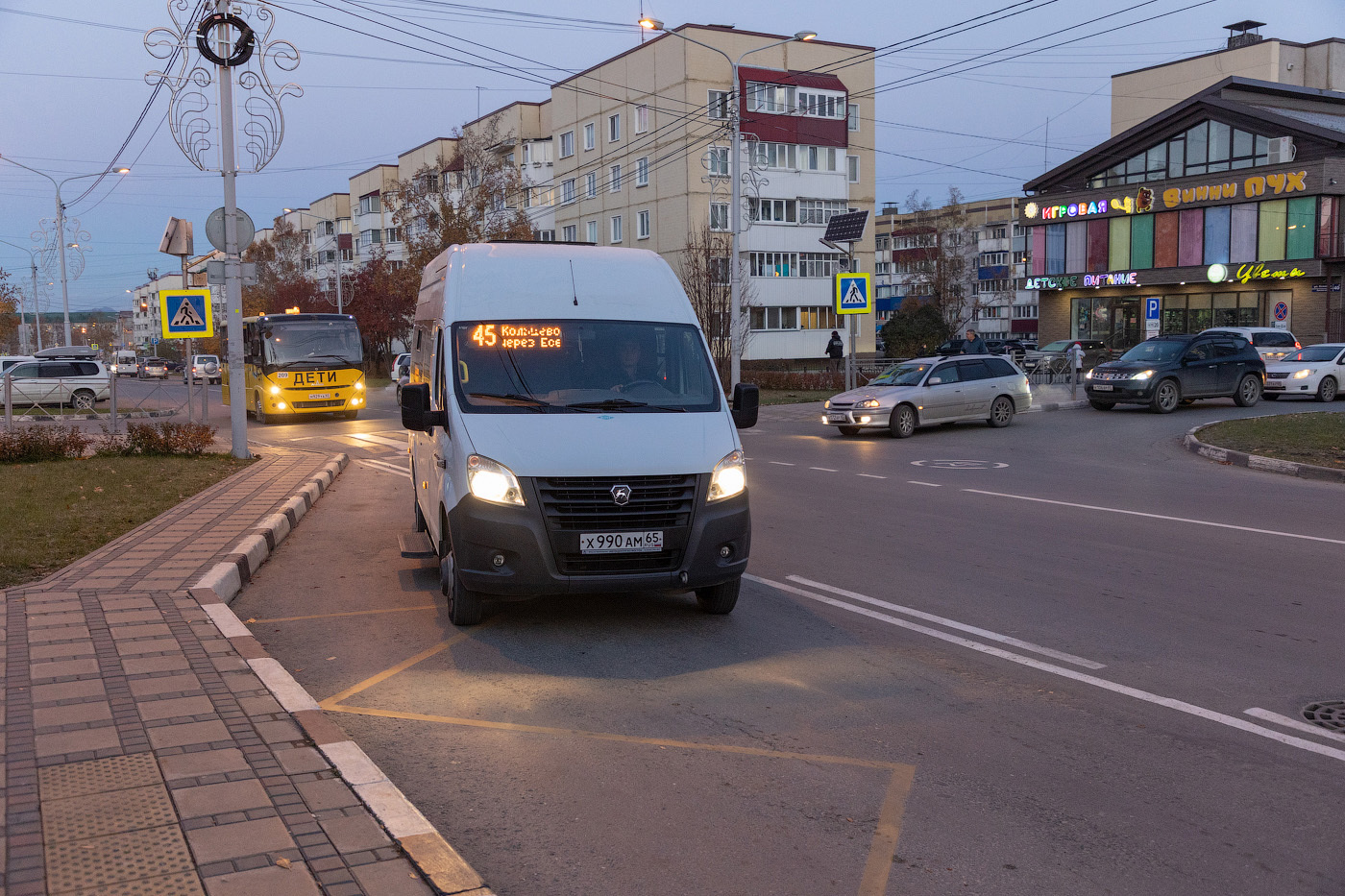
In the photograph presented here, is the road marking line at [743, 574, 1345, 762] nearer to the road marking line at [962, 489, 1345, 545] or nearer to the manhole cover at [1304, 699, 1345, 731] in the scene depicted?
the manhole cover at [1304, 699, 1345, 731]

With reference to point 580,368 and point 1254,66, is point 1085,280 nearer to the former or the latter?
point 1254,66

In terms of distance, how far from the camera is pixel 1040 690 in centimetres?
562

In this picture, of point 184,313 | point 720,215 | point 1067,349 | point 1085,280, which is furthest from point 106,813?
point 1085,280

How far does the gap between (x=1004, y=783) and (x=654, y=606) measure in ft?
11.2

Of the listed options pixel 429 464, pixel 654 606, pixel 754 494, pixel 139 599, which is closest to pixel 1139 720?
pixel 654 606

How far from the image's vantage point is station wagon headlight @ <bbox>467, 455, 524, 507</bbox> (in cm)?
642

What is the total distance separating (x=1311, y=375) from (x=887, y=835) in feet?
95.8

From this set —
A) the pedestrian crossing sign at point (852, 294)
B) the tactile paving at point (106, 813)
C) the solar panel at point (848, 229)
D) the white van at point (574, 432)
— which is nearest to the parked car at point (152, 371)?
the solar panel at point (848, 229)

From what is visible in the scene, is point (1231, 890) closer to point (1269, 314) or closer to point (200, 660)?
point (200, 660)

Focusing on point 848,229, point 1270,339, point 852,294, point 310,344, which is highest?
point 848,229

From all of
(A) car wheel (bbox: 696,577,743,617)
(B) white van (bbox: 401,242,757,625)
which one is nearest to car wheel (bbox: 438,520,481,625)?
(B) white van (bbox: 401,242,757,625)

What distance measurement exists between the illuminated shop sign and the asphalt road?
43.6m

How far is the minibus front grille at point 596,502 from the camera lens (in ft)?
20.9

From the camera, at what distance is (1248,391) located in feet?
87.2
